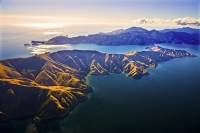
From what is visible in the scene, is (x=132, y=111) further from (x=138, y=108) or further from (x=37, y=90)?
(x=37, y=90)

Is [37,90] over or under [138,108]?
over

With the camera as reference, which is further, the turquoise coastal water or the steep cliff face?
the steep cliff face

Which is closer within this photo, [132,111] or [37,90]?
[132,111]

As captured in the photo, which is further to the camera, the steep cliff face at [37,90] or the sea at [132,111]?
the steep cliff face at [37,90]

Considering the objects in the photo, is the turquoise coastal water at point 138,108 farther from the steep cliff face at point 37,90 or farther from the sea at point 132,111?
the steep cliff face at point 37,90

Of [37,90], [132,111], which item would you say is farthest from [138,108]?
[37,90]

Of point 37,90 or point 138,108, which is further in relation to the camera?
point 37,90

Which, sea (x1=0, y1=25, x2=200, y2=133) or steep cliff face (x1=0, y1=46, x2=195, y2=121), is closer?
sea (x1=0, y1=25, x2=200, y2=133)

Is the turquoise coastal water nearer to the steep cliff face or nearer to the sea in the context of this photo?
the sea

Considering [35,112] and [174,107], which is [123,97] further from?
[35,112]

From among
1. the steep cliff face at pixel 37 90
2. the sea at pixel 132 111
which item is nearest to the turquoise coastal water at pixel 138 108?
the sea at pixel 132 111

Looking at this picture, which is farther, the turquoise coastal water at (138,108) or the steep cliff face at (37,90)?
the steep cliff face at (37,90)

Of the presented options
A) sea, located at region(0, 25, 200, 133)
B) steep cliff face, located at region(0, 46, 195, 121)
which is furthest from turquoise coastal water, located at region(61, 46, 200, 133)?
steep cliff face, located at region(0, 46, 195, 121)
